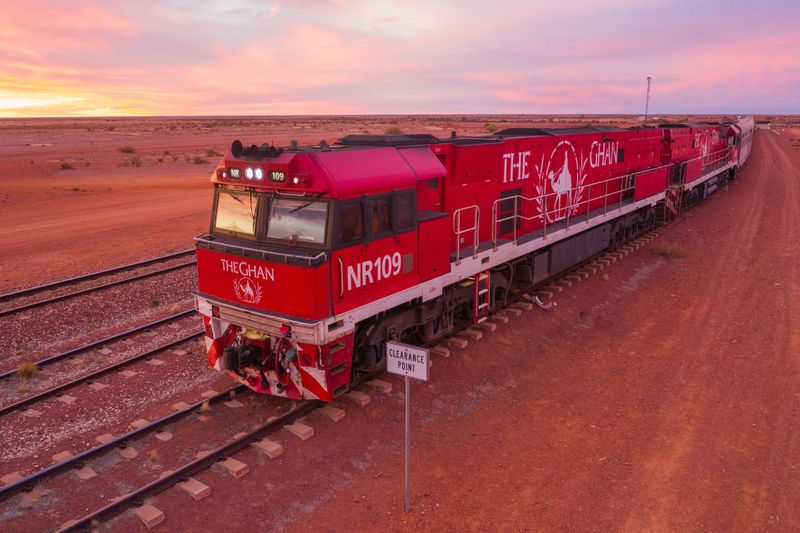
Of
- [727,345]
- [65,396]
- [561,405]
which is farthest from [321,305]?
[727,345]

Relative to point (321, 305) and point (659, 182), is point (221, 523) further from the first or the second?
point (659, 182)

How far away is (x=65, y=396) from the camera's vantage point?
9.36 metres

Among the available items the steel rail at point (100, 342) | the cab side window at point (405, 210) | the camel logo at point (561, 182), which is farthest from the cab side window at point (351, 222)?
the camel logo at point (561, 182)

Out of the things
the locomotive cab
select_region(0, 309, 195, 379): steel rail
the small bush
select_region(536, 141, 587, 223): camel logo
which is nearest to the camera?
the locomotive cab

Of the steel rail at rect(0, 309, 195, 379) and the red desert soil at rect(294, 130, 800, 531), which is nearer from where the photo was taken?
the red desert soil at rect(294, 130, 800, 531)

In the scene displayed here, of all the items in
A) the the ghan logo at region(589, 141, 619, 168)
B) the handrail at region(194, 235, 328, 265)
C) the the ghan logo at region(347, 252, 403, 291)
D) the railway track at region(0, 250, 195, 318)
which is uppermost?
the the ghan logo at region(589, 141, 619, 168)

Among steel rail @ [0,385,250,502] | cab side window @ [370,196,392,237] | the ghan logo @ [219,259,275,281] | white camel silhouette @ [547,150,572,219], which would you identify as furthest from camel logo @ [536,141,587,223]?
steel rail @ [0,385,250,502]

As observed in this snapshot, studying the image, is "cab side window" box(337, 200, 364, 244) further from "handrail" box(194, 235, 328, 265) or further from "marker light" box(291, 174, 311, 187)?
"marker light" box(291, 174, 311, 187)

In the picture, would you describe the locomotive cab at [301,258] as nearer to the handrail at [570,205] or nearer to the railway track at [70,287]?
the handrail at [570,205]

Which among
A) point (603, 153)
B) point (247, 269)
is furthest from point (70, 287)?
point (603, 153)

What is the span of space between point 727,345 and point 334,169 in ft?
29.3

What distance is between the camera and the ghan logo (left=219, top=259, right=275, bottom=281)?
7.83 meters

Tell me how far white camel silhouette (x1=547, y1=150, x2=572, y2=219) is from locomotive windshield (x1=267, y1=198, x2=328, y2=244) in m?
8.58

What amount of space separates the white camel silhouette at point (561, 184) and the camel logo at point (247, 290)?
9047mm
